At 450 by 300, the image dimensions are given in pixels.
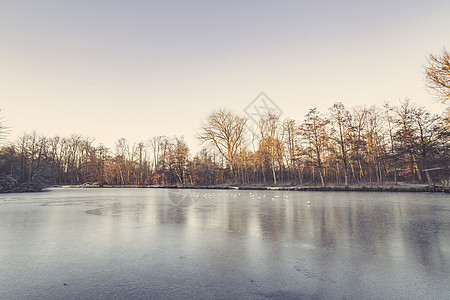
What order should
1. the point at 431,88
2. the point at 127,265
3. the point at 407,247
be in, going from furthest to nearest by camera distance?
the point at 431,88 < the point at 407,247 < the point at 127,265

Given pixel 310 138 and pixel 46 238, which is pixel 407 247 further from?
pixel 310 138

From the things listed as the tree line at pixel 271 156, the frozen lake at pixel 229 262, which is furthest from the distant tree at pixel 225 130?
the frozen lake at pixel 229 262

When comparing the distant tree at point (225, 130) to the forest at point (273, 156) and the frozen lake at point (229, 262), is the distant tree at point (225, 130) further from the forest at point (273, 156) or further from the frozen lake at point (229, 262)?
the frozen lake at point (229, 262)

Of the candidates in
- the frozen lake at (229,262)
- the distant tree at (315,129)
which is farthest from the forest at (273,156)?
the frozen lake at (229,262)

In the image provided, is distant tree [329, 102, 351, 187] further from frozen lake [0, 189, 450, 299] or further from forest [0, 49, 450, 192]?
frozen lake [0, 189, 450, 299]

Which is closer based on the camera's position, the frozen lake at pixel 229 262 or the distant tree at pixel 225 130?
A: the frozen lake at pixel 229 262

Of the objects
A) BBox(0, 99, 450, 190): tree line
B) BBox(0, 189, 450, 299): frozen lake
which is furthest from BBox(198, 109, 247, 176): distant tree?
BBox(0, 189, 450, 299): frozen lake

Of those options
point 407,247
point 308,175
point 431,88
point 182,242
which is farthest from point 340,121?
point 182,242

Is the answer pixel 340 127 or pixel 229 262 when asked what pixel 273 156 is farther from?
pixel 229 262

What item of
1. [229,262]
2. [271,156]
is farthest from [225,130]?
[229,262]

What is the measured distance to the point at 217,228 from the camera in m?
5.56

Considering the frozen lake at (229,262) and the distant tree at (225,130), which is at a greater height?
the distant tree at (225,130)

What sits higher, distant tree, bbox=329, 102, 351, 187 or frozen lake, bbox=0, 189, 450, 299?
distant tree, bbox=329, 102, 351, 187

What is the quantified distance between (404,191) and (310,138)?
10.8 m
